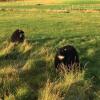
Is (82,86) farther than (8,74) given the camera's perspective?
No

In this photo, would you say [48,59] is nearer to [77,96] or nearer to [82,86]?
[82,86]

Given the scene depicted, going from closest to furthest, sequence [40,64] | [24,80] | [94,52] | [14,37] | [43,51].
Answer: [24,80] → [40,64] → [43,51] → [94,52] → [14,37]

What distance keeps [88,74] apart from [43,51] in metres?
3.96

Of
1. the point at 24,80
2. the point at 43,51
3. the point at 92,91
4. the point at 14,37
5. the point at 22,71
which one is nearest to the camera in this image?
the point at 92,91

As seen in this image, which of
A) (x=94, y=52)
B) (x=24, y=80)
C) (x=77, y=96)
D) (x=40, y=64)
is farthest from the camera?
(x=94, y=52)

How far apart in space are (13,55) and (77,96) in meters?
7.29

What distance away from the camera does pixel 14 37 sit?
19859 millimetres

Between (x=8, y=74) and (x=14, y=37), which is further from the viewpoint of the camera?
(x=14, y=37)

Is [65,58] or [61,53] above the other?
[61,53]

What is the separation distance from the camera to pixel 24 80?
11281 millimetres

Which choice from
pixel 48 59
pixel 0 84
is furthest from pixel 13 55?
pixel 0 84

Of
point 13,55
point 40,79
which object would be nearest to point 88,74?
point 40,79

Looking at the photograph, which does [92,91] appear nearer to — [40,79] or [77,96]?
[77,96]

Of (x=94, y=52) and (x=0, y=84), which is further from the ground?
(x=0, y=84)
